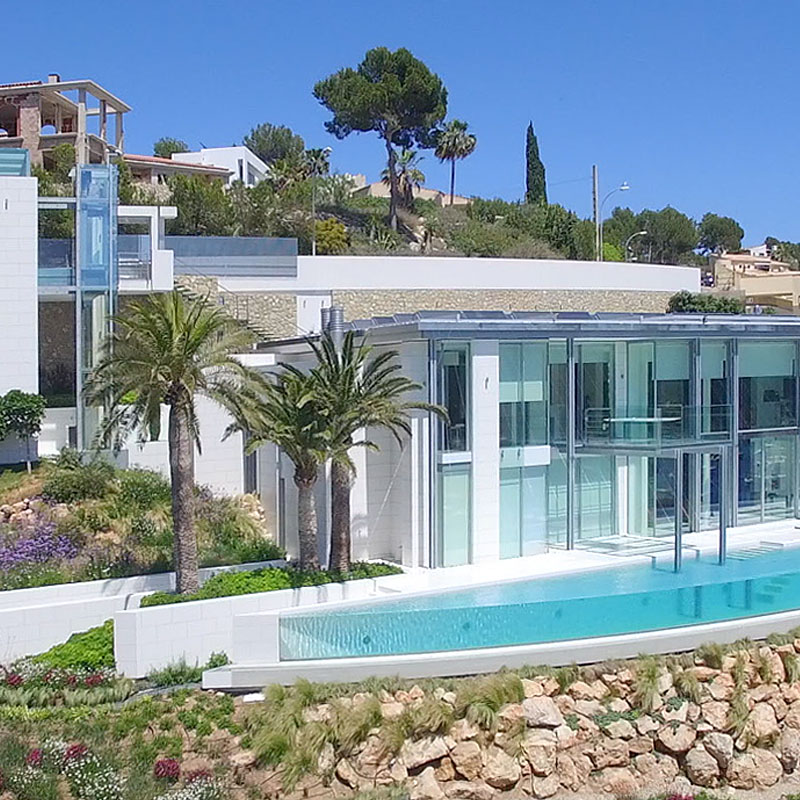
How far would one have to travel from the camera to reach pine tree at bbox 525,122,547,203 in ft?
216

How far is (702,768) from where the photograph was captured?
16359 mm

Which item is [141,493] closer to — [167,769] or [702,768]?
[167,769]

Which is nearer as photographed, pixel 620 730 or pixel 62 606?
pixel 620 730

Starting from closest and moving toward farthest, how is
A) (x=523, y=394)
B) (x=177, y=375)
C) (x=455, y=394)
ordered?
(x=177, y=375) < (x=455, y=394) < (x=523, y=394)

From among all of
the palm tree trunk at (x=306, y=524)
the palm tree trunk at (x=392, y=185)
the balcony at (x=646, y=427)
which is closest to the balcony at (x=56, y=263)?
the palm tree trunk at (x=306, y=524)

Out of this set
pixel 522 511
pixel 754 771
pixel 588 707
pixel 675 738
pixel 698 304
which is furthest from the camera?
pixel 698 304

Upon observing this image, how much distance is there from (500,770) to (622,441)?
9966mm

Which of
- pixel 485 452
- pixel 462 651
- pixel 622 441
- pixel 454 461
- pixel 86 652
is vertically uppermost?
pixel 622 441

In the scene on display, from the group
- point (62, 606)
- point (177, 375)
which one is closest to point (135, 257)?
point (177, 375)

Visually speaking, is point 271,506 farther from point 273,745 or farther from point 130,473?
point 273,745

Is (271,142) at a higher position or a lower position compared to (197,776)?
higher

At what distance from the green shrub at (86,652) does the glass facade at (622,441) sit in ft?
22.5

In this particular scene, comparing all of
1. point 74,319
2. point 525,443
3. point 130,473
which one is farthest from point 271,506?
point 74,319

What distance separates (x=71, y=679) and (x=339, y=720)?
14.9 feet
